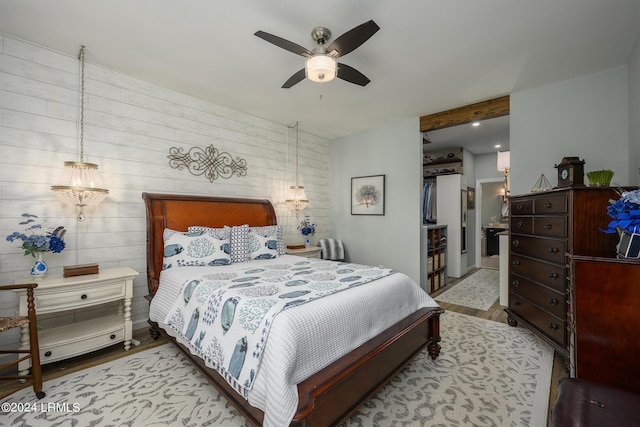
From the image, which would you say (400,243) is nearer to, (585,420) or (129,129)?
(585,420)

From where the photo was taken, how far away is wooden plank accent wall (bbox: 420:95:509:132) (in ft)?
11.6

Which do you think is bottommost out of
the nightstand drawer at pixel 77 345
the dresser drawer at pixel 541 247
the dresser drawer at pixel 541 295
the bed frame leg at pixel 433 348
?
the bed frame leg at pixel 433 348

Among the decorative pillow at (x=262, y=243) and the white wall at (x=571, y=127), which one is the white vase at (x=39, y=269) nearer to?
the decorative pillow at (x=262, y=243)

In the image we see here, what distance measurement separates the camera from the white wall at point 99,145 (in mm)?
2451

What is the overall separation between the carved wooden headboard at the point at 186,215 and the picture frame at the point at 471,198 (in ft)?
15.5

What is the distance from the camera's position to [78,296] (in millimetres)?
2326

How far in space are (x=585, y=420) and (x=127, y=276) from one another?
320 cm

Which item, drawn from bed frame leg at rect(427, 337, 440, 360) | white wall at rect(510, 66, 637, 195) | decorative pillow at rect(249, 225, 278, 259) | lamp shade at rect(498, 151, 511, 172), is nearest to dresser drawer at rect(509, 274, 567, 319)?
bed frame leg at rect(427, 337, 440, 360)

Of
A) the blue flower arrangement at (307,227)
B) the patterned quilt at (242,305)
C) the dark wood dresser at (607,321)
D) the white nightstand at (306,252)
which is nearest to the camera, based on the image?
the dark wood dresser at (607,321)

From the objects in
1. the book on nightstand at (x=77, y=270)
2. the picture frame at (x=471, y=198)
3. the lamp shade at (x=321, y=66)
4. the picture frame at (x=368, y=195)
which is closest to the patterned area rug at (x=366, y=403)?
the book on nightstand at (x=77, y=270)

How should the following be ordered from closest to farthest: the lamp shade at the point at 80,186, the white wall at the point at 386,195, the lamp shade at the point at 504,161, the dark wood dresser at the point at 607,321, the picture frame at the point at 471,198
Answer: the dark wood dresser at the point at 607,321 < the lamp shade at the point at 80,186 < the lamp shade at the point at 504,161 < the white wall at the point at 386,195 < the picture frame at the point at 471,198

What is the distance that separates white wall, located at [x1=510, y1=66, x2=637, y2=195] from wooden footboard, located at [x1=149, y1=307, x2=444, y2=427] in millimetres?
2356

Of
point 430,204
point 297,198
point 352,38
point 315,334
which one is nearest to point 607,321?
point 315,334

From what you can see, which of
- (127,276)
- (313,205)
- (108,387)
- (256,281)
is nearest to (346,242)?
(313,205)
